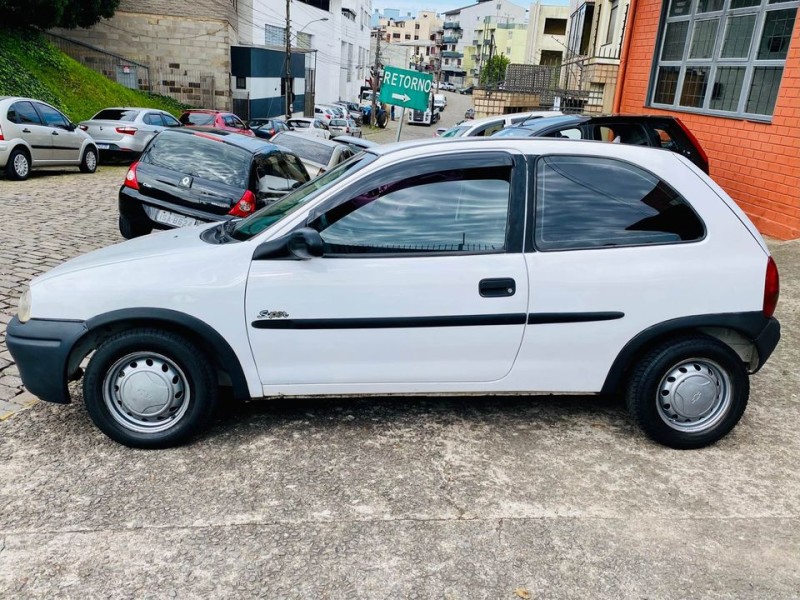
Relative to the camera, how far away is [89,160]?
50.9 ft

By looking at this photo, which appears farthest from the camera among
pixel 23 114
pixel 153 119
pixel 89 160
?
pixel 153 119

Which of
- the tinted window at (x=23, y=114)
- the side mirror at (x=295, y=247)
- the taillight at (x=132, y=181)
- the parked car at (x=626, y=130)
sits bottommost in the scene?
the taillight at (x=132, y=181)

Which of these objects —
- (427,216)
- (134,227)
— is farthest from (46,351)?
(134,227)

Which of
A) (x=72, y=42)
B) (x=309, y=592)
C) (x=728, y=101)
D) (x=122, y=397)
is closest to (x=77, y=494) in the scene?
(x=122, y=397)

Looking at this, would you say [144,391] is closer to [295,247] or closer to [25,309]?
[25,309]

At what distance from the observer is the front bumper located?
3582mm

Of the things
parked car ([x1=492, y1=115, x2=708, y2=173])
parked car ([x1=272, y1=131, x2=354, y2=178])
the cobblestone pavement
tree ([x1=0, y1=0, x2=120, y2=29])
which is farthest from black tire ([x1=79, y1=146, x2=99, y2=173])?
parked car ([x1=492, y1=115, x2=708, y2=173])

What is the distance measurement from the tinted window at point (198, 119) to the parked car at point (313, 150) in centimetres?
1036

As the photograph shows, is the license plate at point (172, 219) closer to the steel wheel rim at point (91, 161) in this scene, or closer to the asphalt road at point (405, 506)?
the asphalt road at point (405, 506)

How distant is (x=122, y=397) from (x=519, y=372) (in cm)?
217

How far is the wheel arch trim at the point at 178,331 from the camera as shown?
3553 mm

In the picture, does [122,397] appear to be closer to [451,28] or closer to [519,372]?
[519,372]

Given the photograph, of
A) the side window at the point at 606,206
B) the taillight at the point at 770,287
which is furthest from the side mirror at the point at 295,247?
the taillight at the point at 770,287

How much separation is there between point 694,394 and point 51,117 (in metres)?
14.0
